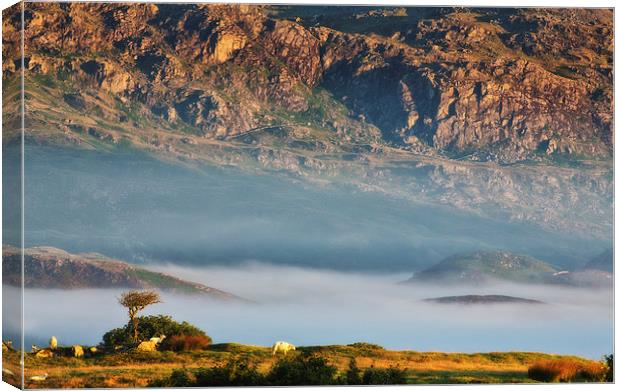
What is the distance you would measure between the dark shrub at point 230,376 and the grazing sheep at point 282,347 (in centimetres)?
115

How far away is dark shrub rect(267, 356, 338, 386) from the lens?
2853cm

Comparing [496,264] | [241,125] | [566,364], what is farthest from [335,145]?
[566,364]

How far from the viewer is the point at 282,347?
2989 cm

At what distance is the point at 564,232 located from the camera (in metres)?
35.2

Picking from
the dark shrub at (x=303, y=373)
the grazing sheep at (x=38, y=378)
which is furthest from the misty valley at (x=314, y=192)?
the grazing sheep at (x=38, y=378)

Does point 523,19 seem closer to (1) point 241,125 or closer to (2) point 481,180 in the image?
(2) point 481,180

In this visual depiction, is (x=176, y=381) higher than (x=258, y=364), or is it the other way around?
(x=258, y=364)

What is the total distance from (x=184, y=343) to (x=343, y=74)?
8332mm

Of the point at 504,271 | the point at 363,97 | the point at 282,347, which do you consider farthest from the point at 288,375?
the point at 363,97

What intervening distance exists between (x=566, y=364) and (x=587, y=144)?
6979mm

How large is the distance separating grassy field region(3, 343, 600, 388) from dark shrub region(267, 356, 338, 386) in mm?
287

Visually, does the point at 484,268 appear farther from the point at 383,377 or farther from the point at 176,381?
the point at 176,381

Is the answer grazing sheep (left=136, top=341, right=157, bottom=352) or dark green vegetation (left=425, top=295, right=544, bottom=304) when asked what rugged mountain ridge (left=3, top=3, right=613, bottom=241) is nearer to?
dark green vegetation (left=425, top=295, right=544, bottom=304)

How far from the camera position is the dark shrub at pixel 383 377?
2864 centimetres
